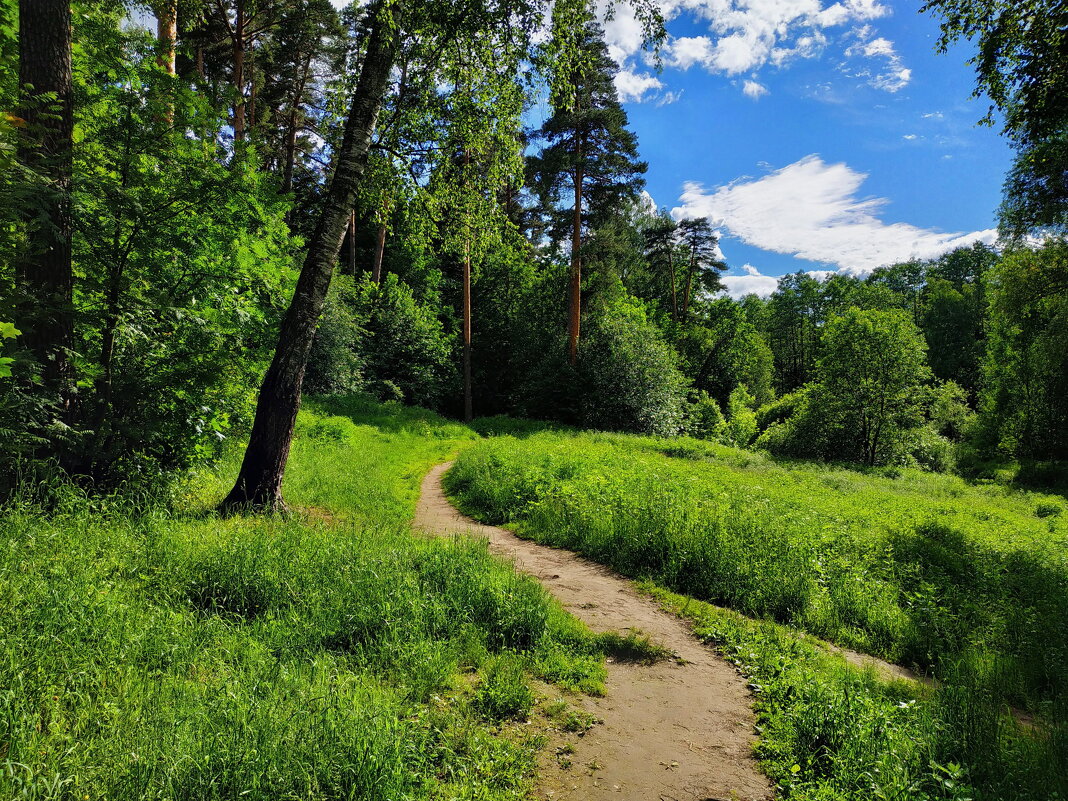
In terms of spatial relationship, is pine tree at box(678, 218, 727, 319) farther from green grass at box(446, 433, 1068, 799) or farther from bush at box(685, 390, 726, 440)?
green grass at box(446, 433, 1068, 799)

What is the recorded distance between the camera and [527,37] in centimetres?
654

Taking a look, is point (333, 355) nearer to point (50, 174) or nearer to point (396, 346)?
point (396, 346)

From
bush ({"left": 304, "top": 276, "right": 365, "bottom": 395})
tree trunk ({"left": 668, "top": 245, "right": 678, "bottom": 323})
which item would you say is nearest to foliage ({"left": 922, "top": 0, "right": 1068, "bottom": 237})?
bush ({"left": 304, "top": 276, "right": 365, "bottom": 395})

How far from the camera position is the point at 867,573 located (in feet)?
24.6

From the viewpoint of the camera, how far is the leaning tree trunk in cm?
630

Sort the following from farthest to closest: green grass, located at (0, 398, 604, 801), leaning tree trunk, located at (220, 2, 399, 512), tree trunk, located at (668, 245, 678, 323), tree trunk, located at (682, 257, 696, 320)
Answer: tree trunk, located at (682, 257, 696, 320)
tree trunk, located at (668, 245, 678, 323)
leaning tree trunk, located at (220, 2, 399, 512)
green grass, located at (0, 398, 604, 801)

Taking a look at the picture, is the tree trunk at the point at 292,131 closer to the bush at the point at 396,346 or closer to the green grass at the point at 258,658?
the bush at the point at 396,346

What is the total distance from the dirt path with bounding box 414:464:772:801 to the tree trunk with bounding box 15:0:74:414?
595 centimetres

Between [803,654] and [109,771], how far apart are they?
542 centimetres

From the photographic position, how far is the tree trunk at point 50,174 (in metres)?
4.86

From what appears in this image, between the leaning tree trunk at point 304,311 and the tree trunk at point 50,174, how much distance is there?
1.90 meters

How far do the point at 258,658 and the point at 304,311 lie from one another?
4383mm

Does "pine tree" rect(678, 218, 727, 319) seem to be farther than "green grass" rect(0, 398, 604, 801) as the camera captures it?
Yes

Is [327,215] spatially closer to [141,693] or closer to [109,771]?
[141,693]
